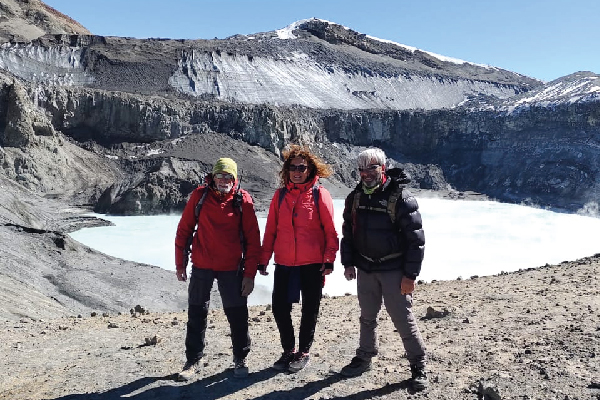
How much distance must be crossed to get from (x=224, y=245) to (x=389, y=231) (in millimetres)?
1249

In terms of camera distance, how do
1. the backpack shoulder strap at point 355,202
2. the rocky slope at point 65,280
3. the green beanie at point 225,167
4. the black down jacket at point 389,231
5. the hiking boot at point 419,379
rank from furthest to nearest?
the rocky slope at point 65,280 → the green beanie at point 225,167 → the backpack shoulder strap at point 355,202 → the hiking boot at point 419,379 → the black down jacket at point 389,231

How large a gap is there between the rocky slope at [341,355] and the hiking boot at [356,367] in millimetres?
71

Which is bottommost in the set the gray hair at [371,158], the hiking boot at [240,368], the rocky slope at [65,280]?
the rocky slope at [65,280]

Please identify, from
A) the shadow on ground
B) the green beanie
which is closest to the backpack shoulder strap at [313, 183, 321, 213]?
the green beanie

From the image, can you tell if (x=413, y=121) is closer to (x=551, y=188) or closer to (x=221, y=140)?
(x=551, y=188)

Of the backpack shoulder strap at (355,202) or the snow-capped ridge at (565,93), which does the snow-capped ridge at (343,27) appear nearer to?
the snow-capped ridge at (565,93)

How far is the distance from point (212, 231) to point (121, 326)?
10.3ft

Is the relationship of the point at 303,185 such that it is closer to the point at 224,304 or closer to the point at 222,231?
the point at 222,231

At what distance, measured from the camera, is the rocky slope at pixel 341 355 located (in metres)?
3.70

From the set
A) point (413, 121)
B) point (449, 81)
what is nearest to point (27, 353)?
point (413, 121)

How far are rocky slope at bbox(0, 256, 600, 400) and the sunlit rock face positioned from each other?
25716 millimetres

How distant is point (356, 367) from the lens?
4.02 meters

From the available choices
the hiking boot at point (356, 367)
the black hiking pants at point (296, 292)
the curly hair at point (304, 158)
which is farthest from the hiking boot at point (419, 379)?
the curly hair at point (304, 158)

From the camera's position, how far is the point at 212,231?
13.0ft
